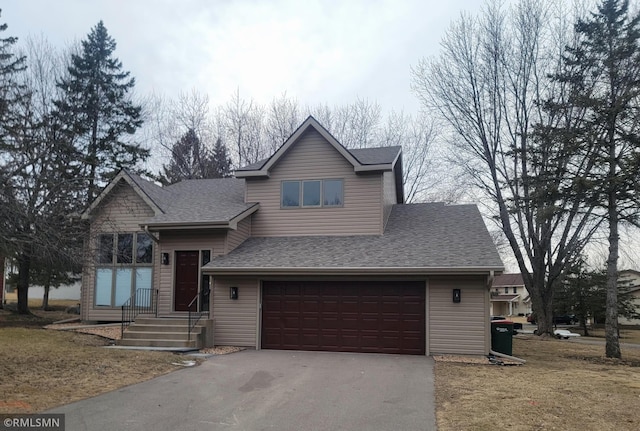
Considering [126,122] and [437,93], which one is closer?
[437,93]

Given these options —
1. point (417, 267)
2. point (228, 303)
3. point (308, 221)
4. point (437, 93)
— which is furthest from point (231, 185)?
point (437, 93)

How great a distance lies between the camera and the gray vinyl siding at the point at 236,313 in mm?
14812

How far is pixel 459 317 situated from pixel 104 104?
24348 millimetres

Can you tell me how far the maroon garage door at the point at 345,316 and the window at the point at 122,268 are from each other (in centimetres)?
513

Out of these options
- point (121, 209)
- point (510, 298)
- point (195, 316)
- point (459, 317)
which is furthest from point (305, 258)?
point (510, 298)

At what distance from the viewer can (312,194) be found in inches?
660

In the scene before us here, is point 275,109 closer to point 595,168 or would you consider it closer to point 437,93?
point 437,93

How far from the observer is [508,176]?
25.1 meters

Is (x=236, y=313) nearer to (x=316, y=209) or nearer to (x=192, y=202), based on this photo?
(x=316, y=209)

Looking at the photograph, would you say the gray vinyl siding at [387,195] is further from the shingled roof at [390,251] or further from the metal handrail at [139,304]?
the metal handrail at [139,304]

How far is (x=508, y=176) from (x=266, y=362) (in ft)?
59.5

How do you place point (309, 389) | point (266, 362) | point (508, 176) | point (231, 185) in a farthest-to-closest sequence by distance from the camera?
point (508, 176)
point (231, 185)
point (266, 362)
point (309, 389)

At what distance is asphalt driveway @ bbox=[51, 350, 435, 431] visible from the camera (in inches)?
253

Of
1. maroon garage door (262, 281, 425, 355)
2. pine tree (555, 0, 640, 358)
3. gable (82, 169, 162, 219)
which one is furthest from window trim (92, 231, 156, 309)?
pine tree (555, 0, 640, 358)
